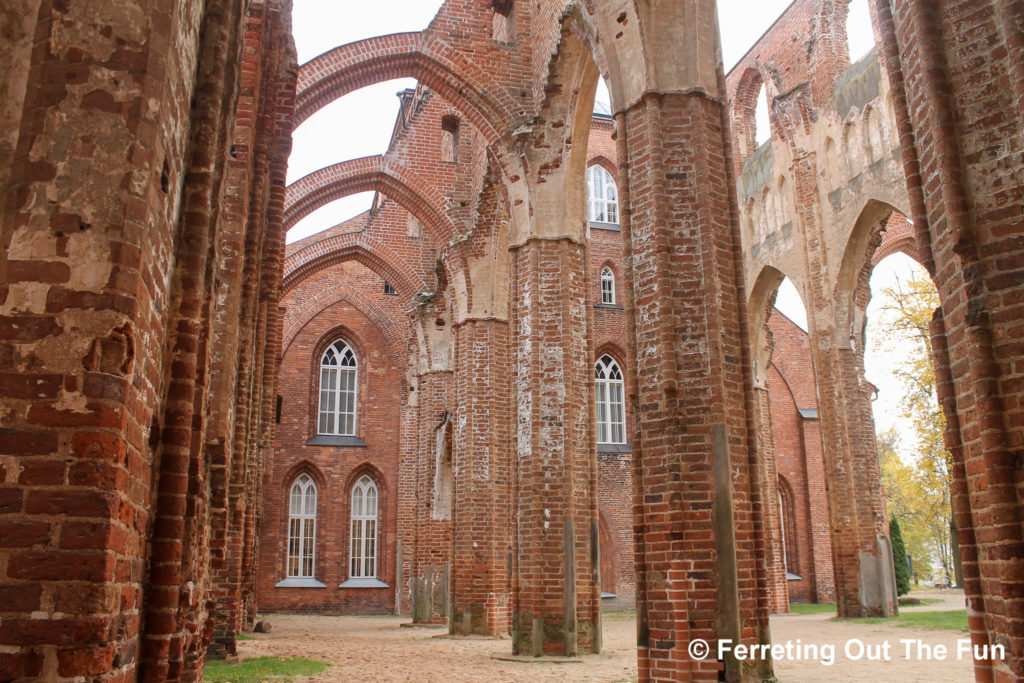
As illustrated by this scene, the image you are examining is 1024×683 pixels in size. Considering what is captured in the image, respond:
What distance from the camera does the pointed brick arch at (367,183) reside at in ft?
59.5

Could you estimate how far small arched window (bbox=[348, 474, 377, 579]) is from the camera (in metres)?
24.0

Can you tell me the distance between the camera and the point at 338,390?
25297 mm

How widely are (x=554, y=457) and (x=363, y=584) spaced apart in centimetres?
1466

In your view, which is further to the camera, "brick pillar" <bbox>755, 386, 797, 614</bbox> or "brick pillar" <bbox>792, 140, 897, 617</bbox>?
"brick pillar" <bbox>755, 386, 797, 614</bbox>

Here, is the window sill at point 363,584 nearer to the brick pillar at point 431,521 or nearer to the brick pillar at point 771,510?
the brick pillar at point 431,521

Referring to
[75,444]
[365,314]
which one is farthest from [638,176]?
[365,314]

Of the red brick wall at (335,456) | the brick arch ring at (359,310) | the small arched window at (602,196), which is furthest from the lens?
the small arched window at (602,196)

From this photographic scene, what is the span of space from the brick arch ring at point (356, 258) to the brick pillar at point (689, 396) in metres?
14.6

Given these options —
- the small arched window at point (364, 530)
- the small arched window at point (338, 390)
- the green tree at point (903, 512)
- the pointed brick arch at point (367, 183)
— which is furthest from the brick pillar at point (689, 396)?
the green tree at point (903, 512)

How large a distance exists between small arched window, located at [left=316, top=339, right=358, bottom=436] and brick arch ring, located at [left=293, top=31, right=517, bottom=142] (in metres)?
12.2

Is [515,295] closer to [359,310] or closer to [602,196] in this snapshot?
[359,310]

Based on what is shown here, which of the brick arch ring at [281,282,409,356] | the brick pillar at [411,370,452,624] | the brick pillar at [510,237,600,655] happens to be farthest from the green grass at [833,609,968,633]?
the brick arch ring at [281,282,409,356]

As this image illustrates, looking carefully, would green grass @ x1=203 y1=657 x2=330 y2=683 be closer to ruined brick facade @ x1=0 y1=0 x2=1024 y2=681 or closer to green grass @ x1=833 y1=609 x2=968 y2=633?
ruined brick facade @ x1=0 y1=0 x2=1024 y2=681

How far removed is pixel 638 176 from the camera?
302 inches
